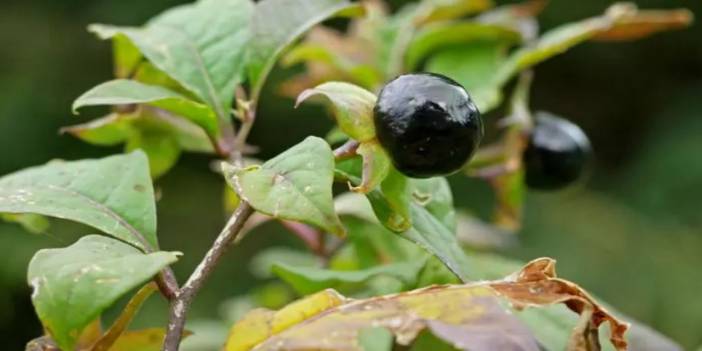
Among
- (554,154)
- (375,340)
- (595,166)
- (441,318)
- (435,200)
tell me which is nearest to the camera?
(441,318)

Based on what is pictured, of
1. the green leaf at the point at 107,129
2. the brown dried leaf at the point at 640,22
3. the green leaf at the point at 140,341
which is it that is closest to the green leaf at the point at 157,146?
the green leaf at the point at 107,129

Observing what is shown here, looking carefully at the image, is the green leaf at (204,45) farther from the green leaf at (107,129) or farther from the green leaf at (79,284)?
the green leaf at (79,284)

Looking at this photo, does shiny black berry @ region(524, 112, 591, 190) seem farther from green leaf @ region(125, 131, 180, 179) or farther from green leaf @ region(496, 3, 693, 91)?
Result: green leaf @ region(125, 131, 180, 179)

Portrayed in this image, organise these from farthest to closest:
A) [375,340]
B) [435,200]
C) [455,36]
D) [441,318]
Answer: [455,36] → [375,340] → [435,200] → [441,318]

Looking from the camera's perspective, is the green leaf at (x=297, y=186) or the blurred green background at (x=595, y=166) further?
the blurred green background at (x=595, y=166)

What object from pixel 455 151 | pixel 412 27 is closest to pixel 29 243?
pixel 412 27

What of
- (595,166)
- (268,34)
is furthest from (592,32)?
(595,166)

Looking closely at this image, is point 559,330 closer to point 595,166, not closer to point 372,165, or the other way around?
point 372,165
